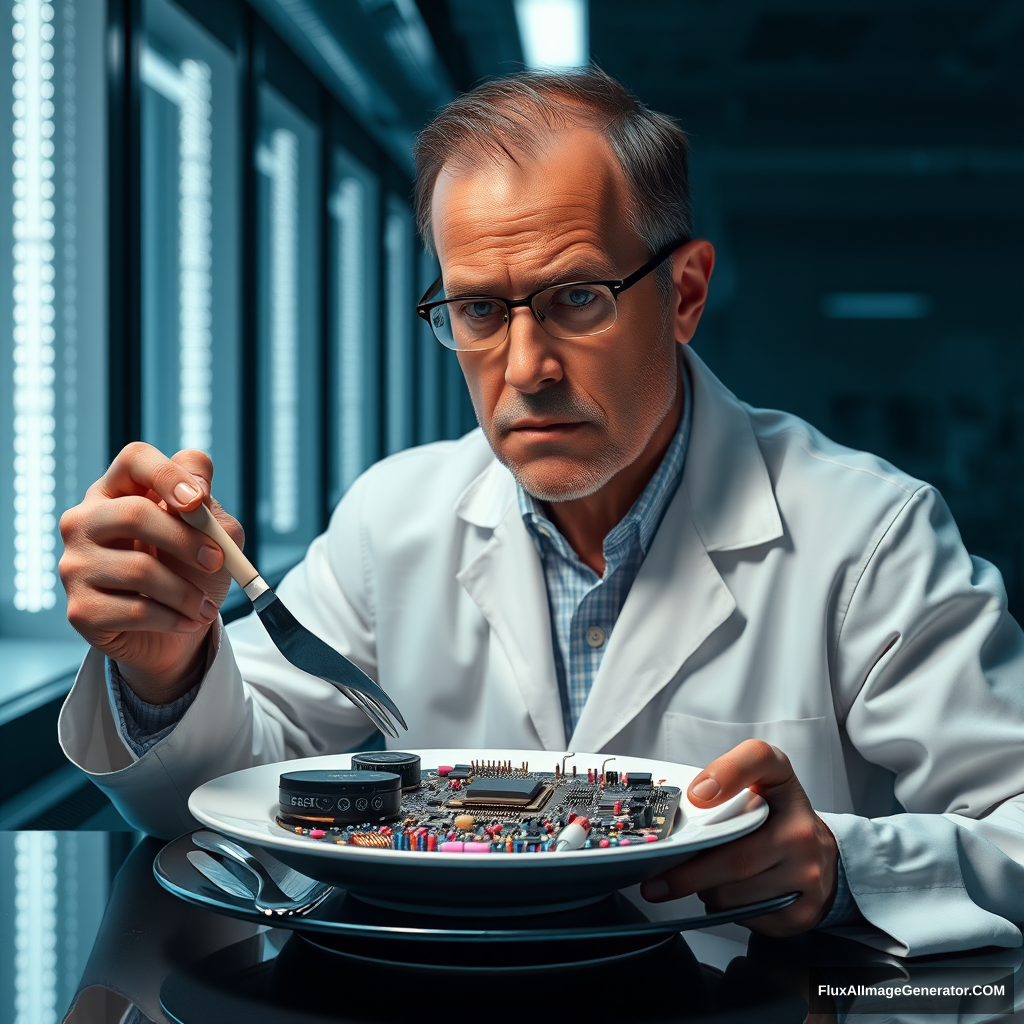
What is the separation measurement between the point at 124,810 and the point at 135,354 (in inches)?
65.0

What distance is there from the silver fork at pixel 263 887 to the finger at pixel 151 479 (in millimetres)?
288

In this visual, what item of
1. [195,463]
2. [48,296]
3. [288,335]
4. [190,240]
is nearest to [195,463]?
[195,463]

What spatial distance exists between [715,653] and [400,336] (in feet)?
20.7

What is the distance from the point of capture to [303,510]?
5.05 meters

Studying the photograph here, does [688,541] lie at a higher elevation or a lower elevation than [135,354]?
lower

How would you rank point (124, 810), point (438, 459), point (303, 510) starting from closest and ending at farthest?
point (124, 810)
point (438, 459)
point (303, 510)

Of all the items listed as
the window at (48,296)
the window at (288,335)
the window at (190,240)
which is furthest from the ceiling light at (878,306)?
the window at (48,296)

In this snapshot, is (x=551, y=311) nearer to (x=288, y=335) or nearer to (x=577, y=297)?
(x=577, y=297)

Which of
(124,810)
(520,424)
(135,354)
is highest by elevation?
(135,354)

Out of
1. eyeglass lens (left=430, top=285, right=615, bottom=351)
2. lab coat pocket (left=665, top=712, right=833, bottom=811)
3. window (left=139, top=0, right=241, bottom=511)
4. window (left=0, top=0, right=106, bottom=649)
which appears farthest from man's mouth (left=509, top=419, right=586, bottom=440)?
window (left=139, top=0, right=241, bottom=511)

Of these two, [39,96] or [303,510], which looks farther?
[303,510]

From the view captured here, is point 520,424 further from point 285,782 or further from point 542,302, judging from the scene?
point 285,782

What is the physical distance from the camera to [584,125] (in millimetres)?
1425

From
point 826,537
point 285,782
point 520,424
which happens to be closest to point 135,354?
point 520,424
